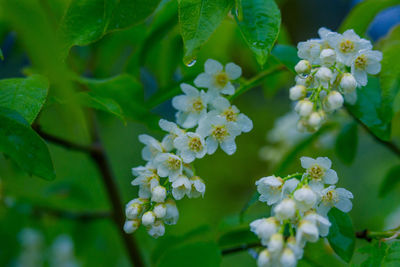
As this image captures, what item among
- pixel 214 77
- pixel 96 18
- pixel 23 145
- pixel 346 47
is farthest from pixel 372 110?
pixel 23 145

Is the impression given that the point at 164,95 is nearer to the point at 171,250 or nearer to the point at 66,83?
the point at 171,250

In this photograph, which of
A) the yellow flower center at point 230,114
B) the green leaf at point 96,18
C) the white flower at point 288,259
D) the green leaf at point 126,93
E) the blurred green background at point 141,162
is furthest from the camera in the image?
the blurred green background at point 141,162

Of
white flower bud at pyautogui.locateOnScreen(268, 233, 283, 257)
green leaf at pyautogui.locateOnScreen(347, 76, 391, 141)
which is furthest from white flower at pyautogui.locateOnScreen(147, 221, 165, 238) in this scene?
green leaf at pyautogui.locateOnScreen(347, 76, 391, 141)

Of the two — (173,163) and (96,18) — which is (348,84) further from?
(96,18)

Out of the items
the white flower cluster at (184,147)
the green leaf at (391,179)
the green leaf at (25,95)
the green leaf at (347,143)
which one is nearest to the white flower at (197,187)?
the white flower cluster at (184,147)

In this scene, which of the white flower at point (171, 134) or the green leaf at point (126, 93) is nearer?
the white flower at point (171, 134)

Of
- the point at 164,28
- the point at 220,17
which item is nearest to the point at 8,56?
the point at 164,28

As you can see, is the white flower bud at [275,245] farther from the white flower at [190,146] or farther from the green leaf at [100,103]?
the green leaf at [100,103]
